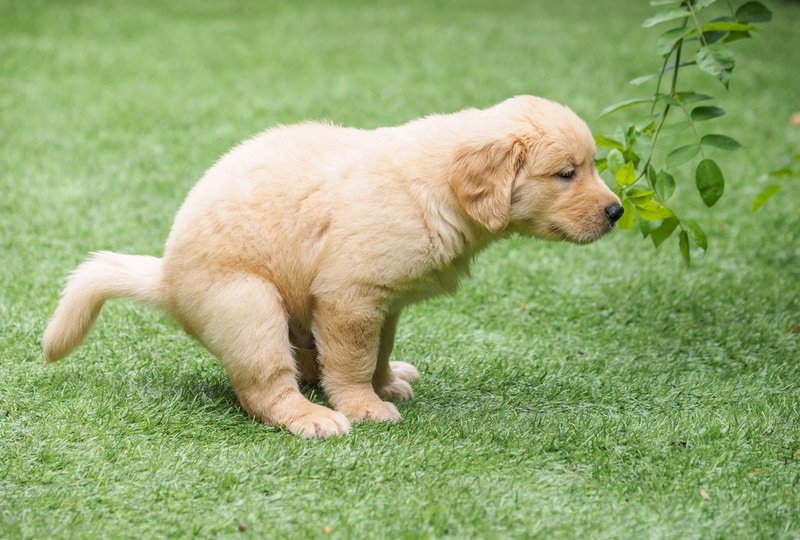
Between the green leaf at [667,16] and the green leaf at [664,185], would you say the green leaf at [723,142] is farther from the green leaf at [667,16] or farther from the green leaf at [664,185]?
the green leaf at [667,16]

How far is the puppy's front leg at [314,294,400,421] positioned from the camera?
11.8ft

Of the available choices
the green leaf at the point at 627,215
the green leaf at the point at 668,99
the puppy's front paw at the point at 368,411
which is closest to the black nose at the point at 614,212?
the green leaf at the point at 627,215

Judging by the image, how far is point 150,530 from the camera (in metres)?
2.86

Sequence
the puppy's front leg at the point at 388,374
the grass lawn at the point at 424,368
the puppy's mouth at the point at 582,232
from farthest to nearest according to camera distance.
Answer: the puppy's front leg at the point at 388,374
the puppy's mouth at the point at 582,232
the grass lawn at the point at 424,368

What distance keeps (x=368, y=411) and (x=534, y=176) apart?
111cm

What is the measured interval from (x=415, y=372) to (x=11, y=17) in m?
9.31

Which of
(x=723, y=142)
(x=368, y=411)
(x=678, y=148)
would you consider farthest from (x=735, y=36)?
(x=368, y=411)

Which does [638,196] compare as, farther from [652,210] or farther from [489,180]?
[489,180]

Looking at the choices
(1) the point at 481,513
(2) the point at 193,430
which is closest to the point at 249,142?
(2) the point at 193,430

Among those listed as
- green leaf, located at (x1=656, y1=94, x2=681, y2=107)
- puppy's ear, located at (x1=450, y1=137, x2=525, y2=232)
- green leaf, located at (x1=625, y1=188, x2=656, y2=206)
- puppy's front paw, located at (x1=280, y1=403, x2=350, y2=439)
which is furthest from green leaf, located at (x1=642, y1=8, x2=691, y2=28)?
puppy's front paw, located at (x1=280, y1=403, x2=350, y2=439)

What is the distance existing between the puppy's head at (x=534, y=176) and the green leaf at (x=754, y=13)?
1.08 meters

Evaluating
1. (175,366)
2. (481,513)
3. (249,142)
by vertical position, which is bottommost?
(175,366)

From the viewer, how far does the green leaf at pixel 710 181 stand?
13.5 feet

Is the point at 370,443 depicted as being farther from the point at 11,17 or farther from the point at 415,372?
the point at 11,17
